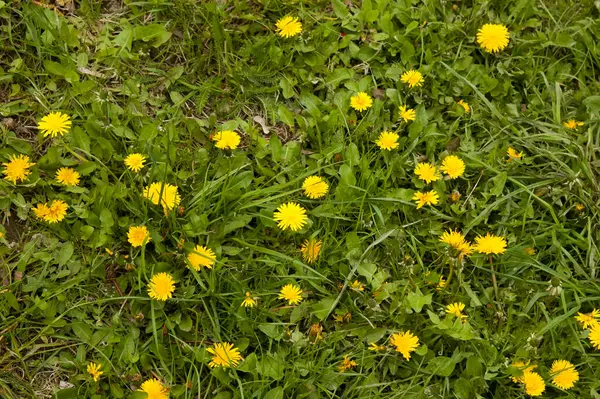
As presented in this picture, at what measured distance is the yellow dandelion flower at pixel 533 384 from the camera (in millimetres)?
2484

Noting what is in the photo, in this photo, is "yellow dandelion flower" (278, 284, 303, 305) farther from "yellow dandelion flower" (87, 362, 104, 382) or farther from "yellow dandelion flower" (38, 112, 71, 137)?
"yellow dandelion flower" (38, 112, 71, 137)

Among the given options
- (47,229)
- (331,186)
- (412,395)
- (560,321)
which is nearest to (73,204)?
(47,229)

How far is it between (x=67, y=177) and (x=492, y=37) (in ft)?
7.10

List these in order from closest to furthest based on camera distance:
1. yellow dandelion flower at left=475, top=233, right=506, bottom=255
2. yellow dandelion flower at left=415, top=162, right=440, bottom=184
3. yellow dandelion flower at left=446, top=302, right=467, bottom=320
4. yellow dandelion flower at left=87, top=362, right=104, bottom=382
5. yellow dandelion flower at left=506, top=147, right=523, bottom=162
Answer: yellow dandelion flower at left=87, top=362, right=104, bottom=382 < yellow dandelion flower at left=446, top=302, right=467, bottom=320 < yellow dandelion flower at left=475, top=233, right=506, bottom=255 < yellow dandelion flower at left=415, top=162, right=440, bottom=184 < yellow dandelion flower at left=506, top=147, right=523, bottom=162

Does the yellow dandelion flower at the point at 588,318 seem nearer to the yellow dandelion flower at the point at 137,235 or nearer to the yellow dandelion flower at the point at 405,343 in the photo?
the yellow dandelion flower at the point at 405,343

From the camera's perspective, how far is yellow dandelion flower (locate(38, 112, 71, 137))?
2.61m

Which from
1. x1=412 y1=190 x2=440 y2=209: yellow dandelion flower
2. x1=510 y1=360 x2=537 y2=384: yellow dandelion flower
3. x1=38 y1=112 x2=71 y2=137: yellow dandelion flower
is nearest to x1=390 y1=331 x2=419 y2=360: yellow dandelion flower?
x1=510 y1=360 x2=537 y2=384: yellow dandelion flower

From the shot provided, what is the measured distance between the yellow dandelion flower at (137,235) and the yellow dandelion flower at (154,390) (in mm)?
549

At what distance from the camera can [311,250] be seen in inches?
104

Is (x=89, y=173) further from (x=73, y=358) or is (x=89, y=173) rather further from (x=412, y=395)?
(x=412, y=395)

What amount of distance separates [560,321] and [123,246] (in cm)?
190

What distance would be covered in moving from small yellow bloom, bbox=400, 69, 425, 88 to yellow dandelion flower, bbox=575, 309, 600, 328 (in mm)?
1287

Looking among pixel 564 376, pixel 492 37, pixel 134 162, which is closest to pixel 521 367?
pixel 564 376

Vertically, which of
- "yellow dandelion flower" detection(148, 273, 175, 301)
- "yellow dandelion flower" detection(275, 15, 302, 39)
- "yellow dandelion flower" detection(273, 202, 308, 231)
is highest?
"yellow dandelion flower" detection(275, 15, 302, 39)
